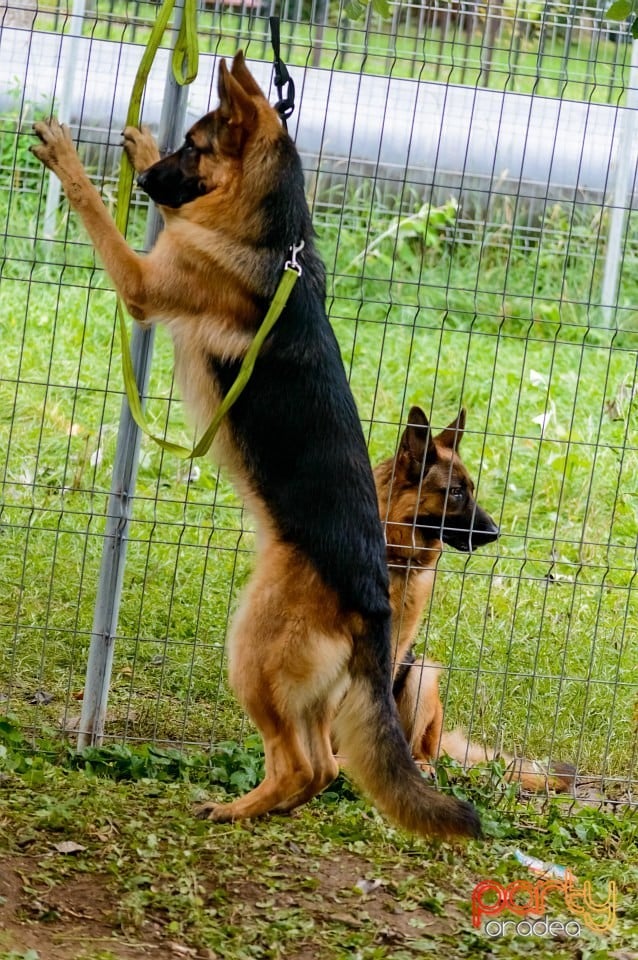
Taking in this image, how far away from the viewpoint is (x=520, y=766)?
4.71 m

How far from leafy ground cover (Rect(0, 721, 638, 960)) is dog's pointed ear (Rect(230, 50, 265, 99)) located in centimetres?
252

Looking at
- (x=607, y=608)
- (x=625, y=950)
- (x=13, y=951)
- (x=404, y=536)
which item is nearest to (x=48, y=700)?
(x=404, y=536)

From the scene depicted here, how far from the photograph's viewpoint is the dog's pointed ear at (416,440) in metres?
4.75

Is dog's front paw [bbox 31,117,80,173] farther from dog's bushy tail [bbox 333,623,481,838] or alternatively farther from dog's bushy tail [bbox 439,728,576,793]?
dog's bushy tail [bbox 439,728,576,793]

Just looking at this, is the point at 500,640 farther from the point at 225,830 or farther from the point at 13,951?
the point at 13,951

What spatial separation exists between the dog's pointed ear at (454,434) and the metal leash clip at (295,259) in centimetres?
129

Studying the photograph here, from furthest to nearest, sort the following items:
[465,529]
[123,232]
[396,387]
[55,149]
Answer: [396,387], [465,529], [123,232], [55,149]

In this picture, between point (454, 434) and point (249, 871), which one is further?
point (454, 434)

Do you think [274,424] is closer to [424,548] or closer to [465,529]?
[424,548]

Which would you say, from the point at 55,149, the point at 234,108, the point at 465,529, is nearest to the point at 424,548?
the point at 465,529

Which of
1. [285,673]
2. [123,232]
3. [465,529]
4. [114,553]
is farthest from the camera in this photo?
[465,529]

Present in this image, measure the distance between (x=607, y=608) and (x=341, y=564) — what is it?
9.52 feet

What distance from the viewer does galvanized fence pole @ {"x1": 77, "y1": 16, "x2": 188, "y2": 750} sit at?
439 centimetres

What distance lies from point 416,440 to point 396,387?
3259 millimetres
